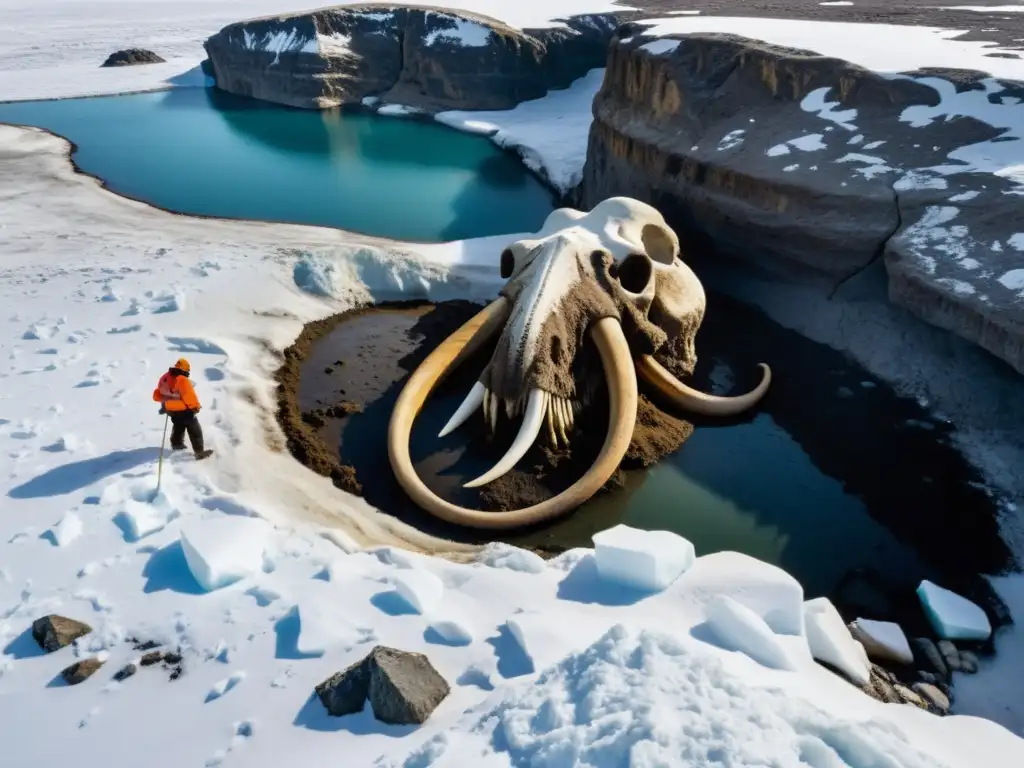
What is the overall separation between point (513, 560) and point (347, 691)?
7.08ft

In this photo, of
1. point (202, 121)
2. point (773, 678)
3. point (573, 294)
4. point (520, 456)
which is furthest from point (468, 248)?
point (202, 121)

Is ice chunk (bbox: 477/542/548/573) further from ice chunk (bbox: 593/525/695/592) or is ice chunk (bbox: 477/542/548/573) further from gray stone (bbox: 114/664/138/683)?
gray stone (bbox: 114/664/138/683)

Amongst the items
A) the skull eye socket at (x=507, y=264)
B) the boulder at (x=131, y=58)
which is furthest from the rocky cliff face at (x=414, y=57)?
the skull eye socket at (x=507, y=264)

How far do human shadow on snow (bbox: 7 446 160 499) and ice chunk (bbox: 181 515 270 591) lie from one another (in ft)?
4.22

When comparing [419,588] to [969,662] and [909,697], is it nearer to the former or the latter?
[909,697]

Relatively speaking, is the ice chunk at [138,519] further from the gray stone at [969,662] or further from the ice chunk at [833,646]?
the gray stone at [969,662]

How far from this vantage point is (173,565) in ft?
19.0

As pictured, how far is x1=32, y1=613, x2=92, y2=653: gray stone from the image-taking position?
5.00 m

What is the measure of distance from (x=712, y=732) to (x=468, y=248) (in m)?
11.3

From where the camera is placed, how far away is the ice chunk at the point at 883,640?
6426 mm

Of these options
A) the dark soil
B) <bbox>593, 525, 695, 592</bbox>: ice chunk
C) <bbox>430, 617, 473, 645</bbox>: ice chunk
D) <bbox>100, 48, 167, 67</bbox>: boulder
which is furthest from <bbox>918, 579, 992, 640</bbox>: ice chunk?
<bbox>100, 48, 167, 67</bbox>: boulder

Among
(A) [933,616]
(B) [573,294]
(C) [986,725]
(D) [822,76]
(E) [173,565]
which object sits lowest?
(A) [933,616]

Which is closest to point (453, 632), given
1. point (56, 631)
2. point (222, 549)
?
point (222, 549)

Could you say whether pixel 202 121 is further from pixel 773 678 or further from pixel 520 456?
pixel 773 678
